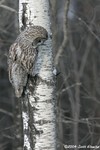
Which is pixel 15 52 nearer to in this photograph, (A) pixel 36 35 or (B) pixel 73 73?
(A) pixel 36 35

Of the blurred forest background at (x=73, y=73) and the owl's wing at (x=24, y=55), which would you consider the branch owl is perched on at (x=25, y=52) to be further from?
the blurred forest background at (x=73, y=73)

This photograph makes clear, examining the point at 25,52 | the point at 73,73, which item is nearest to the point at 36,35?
the point at 25,52

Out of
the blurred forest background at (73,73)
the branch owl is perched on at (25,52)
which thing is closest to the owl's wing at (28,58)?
the branch owl is perched on at (25,52)

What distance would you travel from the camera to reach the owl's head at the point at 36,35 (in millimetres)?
3365

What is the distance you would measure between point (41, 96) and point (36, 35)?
0.41m

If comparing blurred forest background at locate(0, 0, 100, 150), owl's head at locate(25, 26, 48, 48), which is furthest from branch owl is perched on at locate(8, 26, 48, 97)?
blurred forest background at locate(0, 0, 100, 150)

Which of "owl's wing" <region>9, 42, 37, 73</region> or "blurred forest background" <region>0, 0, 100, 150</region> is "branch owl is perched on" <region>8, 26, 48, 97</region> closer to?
"owl's wing" <region>9, 42, 37, 73</region>

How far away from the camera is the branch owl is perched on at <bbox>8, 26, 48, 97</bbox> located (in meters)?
3.37

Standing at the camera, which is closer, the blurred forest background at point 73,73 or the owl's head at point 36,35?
the owl's head at point 36,35

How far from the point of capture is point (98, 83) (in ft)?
30.2

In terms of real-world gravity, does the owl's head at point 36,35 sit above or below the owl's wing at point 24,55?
above

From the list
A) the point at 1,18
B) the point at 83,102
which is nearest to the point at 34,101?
the point at 1,18

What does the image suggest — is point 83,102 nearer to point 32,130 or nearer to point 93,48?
point 93,48

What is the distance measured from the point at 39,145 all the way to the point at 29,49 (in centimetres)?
65
